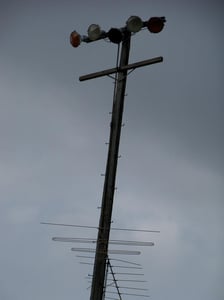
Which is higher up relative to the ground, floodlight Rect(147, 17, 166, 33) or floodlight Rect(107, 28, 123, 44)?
floodlight Rect(147, 17, 166, 33)

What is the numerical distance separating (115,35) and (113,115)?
92 cm

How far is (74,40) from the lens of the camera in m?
5.39

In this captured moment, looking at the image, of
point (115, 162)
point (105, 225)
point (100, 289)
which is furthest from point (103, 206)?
point (100, 289)

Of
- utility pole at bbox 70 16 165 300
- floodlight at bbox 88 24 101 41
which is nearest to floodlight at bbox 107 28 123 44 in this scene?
utility pole at bbox 70 16 165 300

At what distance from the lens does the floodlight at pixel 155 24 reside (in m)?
5.08

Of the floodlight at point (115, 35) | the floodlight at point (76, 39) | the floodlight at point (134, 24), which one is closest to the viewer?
the floodlight at point (134, 24)

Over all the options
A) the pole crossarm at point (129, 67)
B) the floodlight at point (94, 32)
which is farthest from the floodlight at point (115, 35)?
the pole crossarm at point (129, 67)

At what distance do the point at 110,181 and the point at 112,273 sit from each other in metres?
0.97

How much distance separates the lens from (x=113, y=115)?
4957 mm

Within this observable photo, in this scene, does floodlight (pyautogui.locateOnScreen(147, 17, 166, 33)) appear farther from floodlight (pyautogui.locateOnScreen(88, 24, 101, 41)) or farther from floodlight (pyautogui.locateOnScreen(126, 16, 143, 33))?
floodlight (pyautogui.locateOnScreen(88, 24, 101, 41))

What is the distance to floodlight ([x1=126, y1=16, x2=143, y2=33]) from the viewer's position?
4.89 m

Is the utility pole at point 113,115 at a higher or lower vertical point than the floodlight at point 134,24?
lower

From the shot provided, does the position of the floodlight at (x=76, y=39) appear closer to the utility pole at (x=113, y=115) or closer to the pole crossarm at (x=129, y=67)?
the utility pole at (x=113, y=115)

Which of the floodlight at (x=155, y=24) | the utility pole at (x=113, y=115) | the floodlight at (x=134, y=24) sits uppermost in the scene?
the floodlight at (x=155, y=24)
